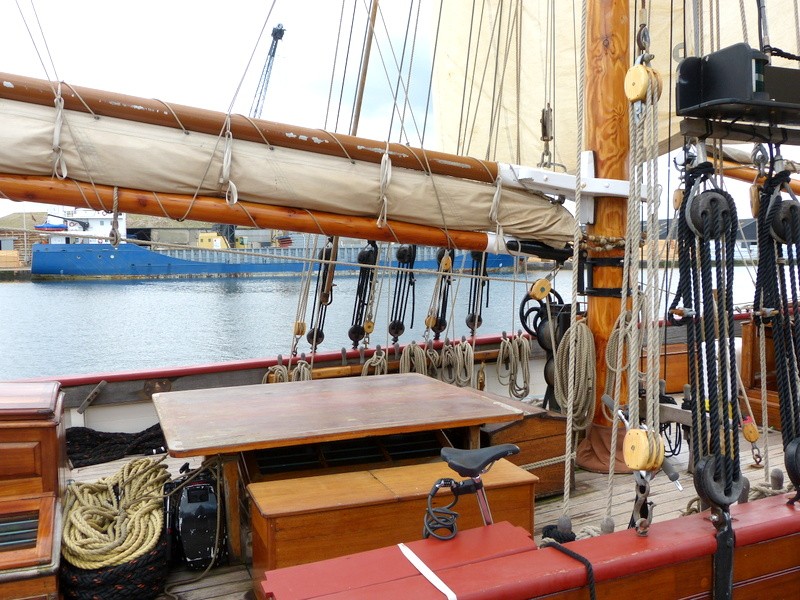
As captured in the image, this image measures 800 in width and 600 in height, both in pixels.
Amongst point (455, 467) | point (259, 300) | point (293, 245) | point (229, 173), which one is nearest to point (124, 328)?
point (259, 300)

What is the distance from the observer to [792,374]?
241 centimetres

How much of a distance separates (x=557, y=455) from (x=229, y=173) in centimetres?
221

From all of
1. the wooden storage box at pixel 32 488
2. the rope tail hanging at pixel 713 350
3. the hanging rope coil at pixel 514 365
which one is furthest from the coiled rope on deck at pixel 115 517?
the hanging rope coil at pixel 514 365

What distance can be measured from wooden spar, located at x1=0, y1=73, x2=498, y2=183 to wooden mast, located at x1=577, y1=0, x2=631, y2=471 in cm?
74

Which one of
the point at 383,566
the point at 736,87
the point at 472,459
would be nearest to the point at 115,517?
the point at 383,566

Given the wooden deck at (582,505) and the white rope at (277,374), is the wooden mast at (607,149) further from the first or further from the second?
the white rope at (277,374)

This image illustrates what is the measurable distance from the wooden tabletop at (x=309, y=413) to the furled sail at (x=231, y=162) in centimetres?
92

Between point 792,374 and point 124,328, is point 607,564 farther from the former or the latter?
point 124,328

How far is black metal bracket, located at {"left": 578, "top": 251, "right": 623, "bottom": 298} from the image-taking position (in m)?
3.99

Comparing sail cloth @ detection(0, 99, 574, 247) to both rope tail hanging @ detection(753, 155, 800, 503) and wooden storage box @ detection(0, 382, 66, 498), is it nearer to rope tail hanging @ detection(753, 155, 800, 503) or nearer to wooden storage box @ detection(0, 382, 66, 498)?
wooden storage box @ detection(0, 382, 66, 498)

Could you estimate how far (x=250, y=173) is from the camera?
314 centimetres

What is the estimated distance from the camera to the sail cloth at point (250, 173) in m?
2.75

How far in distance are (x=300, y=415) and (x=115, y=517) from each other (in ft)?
2.75

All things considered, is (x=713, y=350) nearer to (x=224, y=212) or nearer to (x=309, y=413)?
(x=309, y=413)
